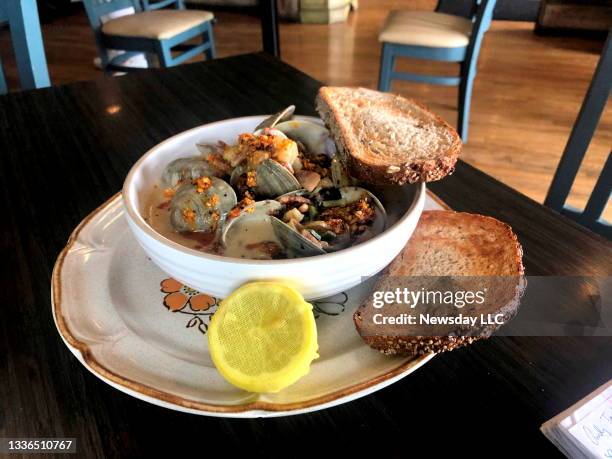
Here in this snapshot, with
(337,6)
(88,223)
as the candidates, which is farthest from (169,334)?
(337,6)

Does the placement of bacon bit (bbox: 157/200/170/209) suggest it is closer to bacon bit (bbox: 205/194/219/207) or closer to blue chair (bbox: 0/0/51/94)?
bacon bit (bbox: 205/194/219/207)

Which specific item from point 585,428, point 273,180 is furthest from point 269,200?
point 585,428

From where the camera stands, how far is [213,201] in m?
0.56

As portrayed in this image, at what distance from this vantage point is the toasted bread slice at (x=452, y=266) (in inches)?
18.3

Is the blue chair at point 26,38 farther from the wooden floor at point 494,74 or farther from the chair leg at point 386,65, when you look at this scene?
the wooden floor at point 494,74

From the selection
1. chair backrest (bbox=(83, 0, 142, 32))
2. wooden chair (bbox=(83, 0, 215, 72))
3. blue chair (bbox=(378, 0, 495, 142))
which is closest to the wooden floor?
blue chair (bbox=(378, 0, 495, 142))

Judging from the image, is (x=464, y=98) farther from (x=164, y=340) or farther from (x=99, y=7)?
(x=164, y=340)

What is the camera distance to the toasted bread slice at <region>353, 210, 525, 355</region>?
18.3 inches

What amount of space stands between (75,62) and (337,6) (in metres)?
2.18

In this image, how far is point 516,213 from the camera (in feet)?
2.34

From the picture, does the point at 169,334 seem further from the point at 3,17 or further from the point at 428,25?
the point at 428,25

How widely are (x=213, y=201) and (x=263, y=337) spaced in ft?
0.65

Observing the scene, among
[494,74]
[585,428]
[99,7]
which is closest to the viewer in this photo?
[585,428]

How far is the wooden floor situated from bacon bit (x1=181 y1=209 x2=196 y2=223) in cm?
173
